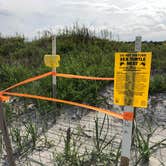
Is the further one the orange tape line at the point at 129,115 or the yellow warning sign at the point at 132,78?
the orange tape line at the point at 129,115

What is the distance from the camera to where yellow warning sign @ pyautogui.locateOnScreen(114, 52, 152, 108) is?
178 cm

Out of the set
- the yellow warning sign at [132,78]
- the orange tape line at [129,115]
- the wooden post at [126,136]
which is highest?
the yellow warning sign at [132,78]

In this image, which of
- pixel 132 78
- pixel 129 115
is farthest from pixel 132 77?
pixel 129 115

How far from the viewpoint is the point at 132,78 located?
182 cm

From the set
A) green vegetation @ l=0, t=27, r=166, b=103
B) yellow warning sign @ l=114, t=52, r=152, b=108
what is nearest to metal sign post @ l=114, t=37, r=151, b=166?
yellow warning sign @ l=114, t=52, r=152, b=108

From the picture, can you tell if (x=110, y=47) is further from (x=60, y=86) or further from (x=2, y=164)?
(x=2, y=164)

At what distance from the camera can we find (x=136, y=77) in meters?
1.81

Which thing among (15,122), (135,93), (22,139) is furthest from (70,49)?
(135,93)

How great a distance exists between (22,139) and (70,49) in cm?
440

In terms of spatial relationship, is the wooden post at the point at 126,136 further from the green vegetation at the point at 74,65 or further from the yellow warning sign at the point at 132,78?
the green vegetation at the point at 74,65

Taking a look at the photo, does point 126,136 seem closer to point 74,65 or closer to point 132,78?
point 132,78

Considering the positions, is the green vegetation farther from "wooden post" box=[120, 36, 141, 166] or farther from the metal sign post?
the metal sign post

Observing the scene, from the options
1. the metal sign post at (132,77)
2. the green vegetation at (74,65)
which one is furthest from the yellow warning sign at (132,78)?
the green vegetation at (74,65)

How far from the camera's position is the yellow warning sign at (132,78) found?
1.78 meters
